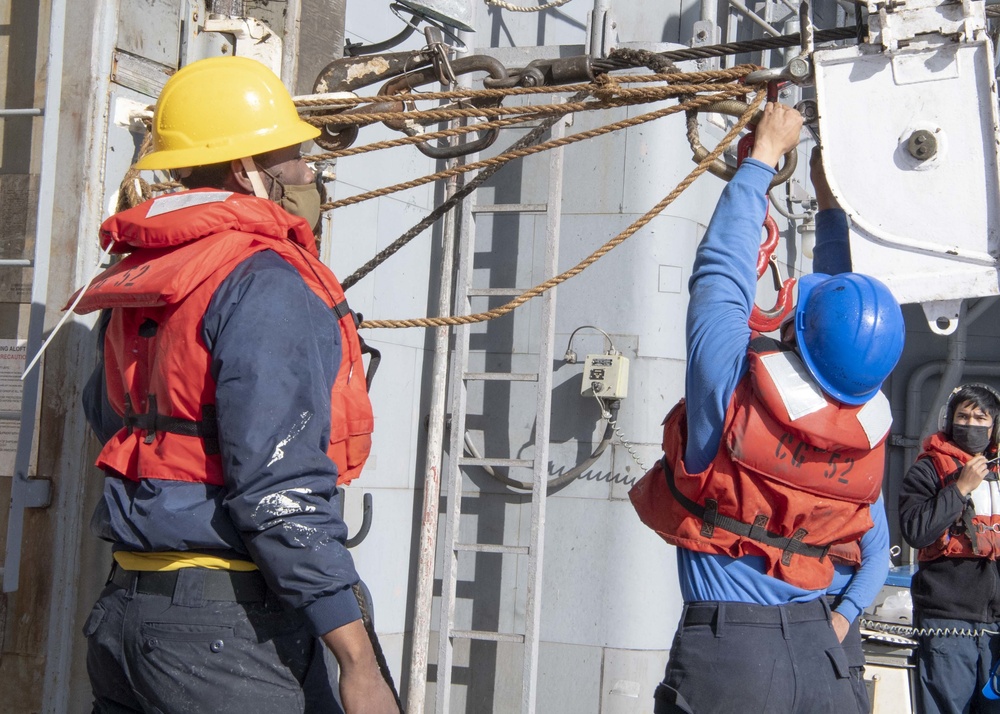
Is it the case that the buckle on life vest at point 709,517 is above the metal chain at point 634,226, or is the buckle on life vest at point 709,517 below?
below

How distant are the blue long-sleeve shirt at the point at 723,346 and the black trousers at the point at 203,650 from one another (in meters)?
1.06

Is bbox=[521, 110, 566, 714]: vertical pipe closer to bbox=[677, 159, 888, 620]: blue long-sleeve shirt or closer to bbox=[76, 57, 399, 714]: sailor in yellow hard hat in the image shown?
bbox=[677, 159, 888, 620]: blue long-sleeve shirt

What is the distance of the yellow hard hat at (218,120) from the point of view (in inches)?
95.0

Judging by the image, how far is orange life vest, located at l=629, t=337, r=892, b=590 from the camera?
2.58 m

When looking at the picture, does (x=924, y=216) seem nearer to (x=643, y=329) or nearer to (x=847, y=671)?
(x=847, y=671)

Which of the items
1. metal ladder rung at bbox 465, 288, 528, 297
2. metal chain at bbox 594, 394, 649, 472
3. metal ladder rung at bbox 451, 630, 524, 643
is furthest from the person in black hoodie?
metal ladder rung at bbox 465, 288, 528, 297

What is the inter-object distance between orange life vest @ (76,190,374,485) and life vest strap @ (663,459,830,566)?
88 centimetres

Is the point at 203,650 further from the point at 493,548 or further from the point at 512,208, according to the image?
the point at 512,208

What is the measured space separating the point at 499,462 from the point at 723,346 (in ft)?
10.7

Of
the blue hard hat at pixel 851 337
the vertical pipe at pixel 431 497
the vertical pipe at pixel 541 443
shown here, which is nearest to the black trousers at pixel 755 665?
the blue hard hat at pixel 851 337

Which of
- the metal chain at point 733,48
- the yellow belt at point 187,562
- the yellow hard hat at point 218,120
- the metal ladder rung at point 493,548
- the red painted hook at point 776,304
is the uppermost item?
the metal chain at point 733,48

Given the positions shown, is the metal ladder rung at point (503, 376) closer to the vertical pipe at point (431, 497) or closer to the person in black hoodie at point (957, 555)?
the vertical pipe at point (431, 497)

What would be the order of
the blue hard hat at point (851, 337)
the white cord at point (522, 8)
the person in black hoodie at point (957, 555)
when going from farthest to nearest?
1. the white cord at point (522, 8)
2. the person in black hoodie at point (957, 555)
3. the blue hard hat at point (851, 337)

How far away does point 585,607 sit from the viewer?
5902 millimetres
